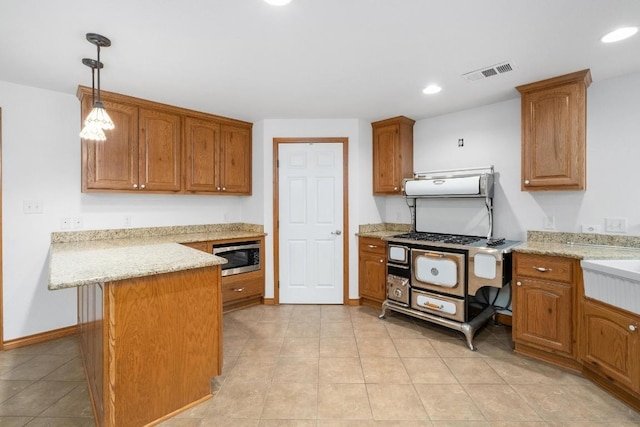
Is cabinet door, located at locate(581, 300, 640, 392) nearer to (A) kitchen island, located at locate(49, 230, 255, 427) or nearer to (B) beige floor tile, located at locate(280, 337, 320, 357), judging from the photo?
(B) beige floor tile, located at locate(280, 337, 320, 357)

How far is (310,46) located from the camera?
201cm

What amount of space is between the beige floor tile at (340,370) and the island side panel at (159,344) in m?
0.75

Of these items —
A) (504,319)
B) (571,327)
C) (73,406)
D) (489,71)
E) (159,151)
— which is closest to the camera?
(73,406)

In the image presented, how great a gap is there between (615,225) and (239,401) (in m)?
3.15

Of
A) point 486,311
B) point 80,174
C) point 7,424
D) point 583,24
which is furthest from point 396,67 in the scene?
point 7,424

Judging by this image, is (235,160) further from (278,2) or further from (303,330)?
(278,2)

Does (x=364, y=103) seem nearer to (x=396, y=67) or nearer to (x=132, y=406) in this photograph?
(x=396, y=67)

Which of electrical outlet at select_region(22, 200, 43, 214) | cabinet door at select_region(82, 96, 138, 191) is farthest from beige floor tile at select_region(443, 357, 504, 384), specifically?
electrical outlet at select_region(22, 200, 43, 214)

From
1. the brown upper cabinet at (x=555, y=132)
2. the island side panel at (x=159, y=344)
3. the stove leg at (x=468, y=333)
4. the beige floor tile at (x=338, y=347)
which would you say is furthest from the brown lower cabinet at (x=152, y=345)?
the brown upper cabinet at (x=555, y=132)

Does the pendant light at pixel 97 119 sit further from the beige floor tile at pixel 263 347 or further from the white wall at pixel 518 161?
the white wall at pixel 518 161

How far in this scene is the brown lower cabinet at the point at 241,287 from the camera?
331cm

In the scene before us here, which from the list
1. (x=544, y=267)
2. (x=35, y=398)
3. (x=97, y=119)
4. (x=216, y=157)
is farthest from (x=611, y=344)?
(x=216, y=157)

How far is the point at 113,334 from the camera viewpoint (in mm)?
1506

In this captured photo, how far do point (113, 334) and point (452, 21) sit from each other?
253cm
